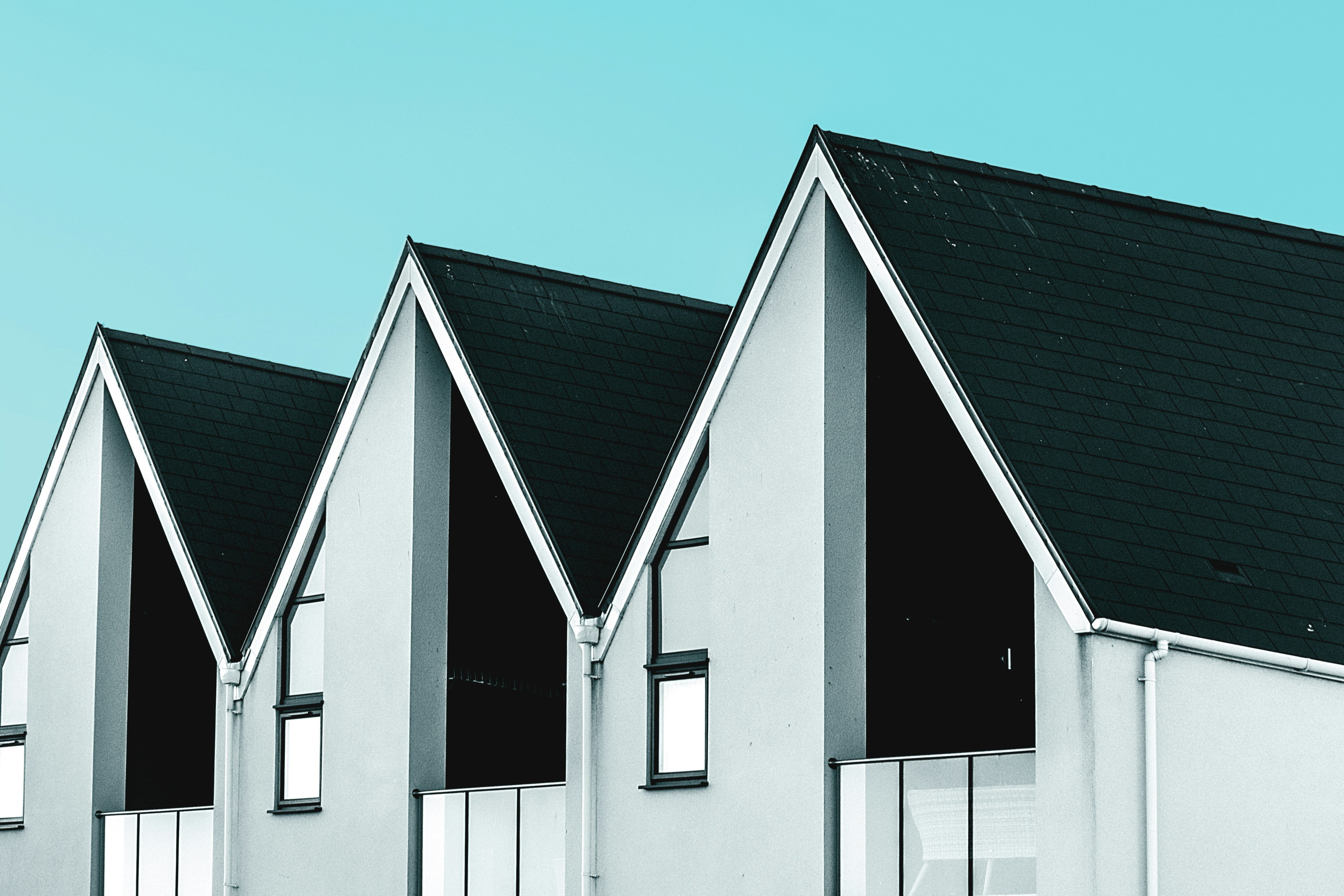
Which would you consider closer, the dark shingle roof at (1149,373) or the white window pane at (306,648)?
the dark shingle roof at (1149,373)

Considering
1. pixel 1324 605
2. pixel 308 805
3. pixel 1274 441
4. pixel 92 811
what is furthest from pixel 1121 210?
pixel 92 811

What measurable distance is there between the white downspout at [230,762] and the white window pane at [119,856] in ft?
6.44

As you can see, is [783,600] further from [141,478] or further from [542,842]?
[141,478]

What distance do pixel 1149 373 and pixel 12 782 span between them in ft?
50.9

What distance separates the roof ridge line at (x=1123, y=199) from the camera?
744 inches

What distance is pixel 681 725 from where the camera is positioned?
1888 cm

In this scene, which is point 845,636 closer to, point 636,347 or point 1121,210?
point 1121,210

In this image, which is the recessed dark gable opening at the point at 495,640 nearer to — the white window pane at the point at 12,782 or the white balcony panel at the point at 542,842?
the white balcony panel at the point at 542,842

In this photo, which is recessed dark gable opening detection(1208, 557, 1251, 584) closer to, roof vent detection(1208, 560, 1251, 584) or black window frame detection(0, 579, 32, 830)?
roof vent detection(1208, 560, 1251, 584)

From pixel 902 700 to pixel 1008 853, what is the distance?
2.68 metres

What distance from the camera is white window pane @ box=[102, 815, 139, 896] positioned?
24641 millimetres

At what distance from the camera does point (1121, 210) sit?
19.5 m

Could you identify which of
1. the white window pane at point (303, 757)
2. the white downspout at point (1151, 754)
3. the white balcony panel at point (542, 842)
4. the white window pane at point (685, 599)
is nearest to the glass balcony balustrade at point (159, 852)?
the white window pane at point (303, 757)

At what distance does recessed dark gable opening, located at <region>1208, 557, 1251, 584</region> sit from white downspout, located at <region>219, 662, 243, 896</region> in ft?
37.6
